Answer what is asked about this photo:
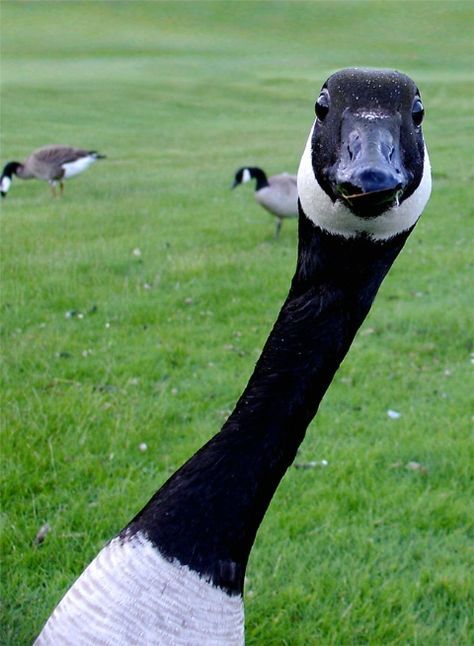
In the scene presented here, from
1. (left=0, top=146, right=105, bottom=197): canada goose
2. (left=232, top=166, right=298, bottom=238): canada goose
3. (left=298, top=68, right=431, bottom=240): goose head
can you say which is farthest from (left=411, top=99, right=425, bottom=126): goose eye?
(left=0, top=146, right=105, bottom=197): canada goose

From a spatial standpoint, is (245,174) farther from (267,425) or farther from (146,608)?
(146,608)

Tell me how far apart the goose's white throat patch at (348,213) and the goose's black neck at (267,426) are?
65 mm

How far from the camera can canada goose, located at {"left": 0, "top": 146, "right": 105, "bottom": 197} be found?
12102 millimetres

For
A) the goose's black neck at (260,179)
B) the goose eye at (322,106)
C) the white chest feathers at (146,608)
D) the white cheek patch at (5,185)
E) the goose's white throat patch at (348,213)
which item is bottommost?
the white cheek patch at (5,185)

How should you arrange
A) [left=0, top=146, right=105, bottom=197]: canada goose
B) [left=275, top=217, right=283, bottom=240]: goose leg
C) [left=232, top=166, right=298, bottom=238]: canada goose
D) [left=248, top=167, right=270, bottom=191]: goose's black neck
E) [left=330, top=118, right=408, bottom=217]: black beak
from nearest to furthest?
[left=330, top=118, right=408, bottom=217]: black beak
[left=232, top=166, right=298, bottom=238]: canada goose
[left=275, top=217, right=283, bottom=240]: goose leg
[left=248, top=167, right=270, bottom=191]: goose's black neck
[left=0, top=146, right=105, bottom=197]: canada goose

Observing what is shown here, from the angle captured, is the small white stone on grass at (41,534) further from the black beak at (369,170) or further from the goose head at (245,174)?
the goose head at (245,174)

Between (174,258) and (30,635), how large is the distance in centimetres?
512

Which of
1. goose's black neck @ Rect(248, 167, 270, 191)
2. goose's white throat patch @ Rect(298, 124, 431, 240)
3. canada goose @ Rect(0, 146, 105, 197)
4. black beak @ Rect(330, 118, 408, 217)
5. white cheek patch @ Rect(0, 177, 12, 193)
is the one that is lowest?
white cheek patch @ Rect(0, 177, 12, 193)

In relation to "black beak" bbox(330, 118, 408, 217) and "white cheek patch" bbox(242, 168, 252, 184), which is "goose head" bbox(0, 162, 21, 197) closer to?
"white cheek patch" bbox(242, 168, 252, 184)

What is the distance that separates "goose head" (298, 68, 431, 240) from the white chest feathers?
37.4 inches

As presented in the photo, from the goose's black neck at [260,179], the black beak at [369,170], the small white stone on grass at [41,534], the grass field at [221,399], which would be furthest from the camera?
the goose's black neck at [260,179]

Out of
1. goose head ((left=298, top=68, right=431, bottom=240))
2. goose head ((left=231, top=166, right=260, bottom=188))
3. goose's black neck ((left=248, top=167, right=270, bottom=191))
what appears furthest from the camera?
goose head ((left=231, top=166, right=260, bottom=188))

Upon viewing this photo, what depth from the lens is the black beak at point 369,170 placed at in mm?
1533

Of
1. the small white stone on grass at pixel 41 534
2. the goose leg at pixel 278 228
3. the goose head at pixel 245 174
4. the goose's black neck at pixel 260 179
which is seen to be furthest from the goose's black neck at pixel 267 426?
the goose head at pixel 245 174
